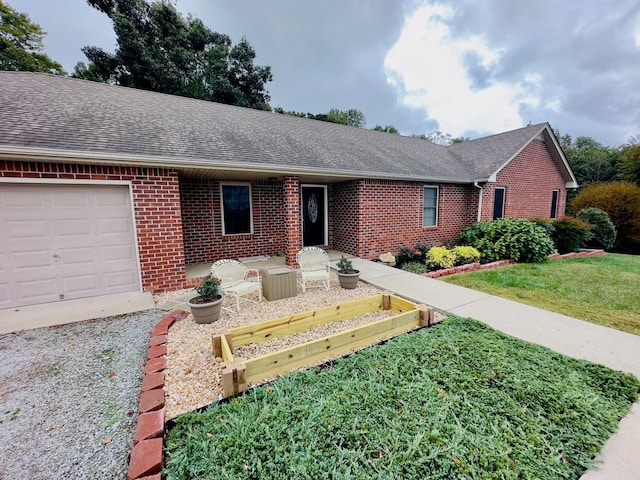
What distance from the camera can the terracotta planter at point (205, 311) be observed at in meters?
3.91

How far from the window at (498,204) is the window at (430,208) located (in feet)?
10.2

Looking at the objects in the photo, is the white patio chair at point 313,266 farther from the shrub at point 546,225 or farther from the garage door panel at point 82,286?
the shrub at point 546,225

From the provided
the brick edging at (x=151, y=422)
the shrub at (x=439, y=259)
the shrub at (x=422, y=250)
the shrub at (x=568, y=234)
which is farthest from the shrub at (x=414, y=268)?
the shrub at (x=568, y=234)

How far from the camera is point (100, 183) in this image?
478 centimetres

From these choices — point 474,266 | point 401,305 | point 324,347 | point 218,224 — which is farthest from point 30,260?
point 474,266

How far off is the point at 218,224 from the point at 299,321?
506cm

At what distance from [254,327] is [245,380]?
2.90 feet

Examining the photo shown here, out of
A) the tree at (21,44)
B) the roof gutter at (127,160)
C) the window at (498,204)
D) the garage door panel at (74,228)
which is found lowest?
the garage door panel at (74,228)

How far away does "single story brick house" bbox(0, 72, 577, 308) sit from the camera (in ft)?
14.9

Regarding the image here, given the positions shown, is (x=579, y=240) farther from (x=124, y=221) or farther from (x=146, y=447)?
(x=124, y=221)

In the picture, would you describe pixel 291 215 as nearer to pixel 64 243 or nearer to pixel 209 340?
pixel 209 340

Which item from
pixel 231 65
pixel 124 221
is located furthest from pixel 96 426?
pixel 231 65

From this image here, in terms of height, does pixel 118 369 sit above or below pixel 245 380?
below

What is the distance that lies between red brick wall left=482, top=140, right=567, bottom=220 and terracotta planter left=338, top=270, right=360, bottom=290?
739 centimetres
